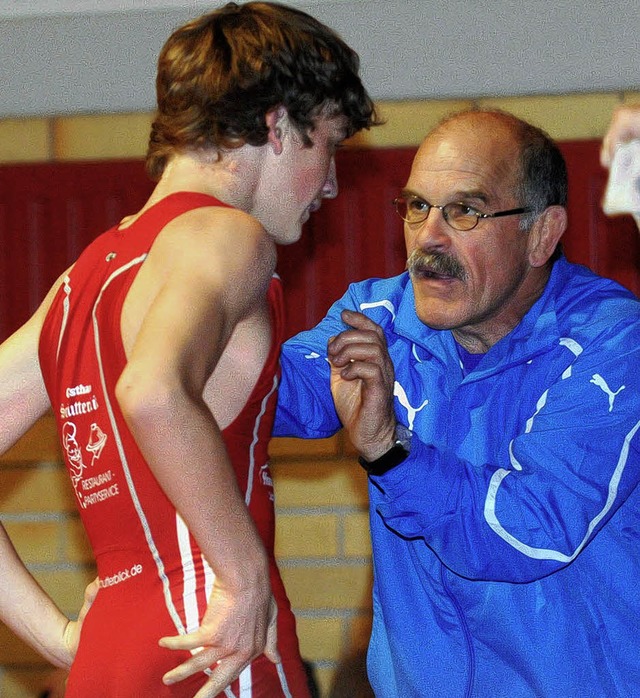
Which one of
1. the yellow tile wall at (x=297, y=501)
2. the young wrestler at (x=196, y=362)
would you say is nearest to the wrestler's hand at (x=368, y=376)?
the young wrestler at (x=196, y=362)

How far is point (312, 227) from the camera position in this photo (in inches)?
105

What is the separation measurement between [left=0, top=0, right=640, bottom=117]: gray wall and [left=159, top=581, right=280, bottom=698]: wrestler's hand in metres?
1.71

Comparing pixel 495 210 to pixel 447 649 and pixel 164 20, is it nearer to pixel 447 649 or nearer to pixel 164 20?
pixel 447 649

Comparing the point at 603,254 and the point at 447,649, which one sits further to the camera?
the point at 603,254

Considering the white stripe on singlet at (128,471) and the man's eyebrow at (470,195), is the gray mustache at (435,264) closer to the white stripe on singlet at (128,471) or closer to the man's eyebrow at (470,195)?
the man's eyebrow at (470,195)

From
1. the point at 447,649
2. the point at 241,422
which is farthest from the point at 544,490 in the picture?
the point at 241,422

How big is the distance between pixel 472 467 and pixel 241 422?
19.6 inches

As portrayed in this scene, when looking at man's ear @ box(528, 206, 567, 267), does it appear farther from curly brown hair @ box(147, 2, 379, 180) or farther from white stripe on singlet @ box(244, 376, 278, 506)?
white stripe on singlet @ box(244, 376, 278, 506)

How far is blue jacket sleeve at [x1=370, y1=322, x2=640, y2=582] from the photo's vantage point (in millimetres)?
1560

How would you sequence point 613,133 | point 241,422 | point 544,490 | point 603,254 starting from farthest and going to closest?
1. point 603,254
2. point 544,490
3. point 241,422
4. point 613,133

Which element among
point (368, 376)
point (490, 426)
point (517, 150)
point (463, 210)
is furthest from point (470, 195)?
point (368, 376)

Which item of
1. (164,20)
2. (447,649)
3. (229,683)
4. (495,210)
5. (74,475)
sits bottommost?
(447,649)

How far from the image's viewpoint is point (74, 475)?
4.22 feet

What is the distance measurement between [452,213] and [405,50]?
81cm
